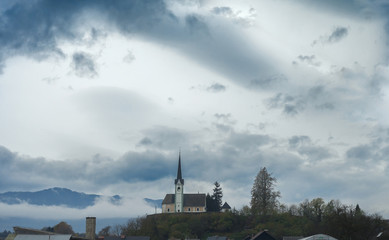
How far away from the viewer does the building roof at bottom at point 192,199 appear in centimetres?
19500

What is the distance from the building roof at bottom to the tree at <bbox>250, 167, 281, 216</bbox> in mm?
40347

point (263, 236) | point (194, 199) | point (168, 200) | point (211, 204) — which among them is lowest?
point (263, 236)

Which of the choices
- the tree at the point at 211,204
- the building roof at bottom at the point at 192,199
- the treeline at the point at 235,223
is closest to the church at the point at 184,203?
the building roof at bottom at the point at 192,199

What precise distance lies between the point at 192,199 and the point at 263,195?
46.2m

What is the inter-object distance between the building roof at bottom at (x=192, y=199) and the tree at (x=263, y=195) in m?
40.3

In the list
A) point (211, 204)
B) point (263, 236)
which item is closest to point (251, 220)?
point (211, 204)

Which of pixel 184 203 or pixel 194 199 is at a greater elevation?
pixel 194 199

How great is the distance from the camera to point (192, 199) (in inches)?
7751

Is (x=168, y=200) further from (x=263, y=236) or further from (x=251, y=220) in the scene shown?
(x=263, y=236)

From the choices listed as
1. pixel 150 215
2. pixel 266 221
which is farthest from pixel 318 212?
pixel 150 215

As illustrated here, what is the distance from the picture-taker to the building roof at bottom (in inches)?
Answer: 7677

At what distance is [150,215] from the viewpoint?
584 feet

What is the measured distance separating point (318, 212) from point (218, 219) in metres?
32.0

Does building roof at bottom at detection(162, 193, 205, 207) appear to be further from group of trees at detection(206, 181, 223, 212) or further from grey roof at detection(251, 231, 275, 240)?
grey roof at detection(251, 231, 275, 240)
